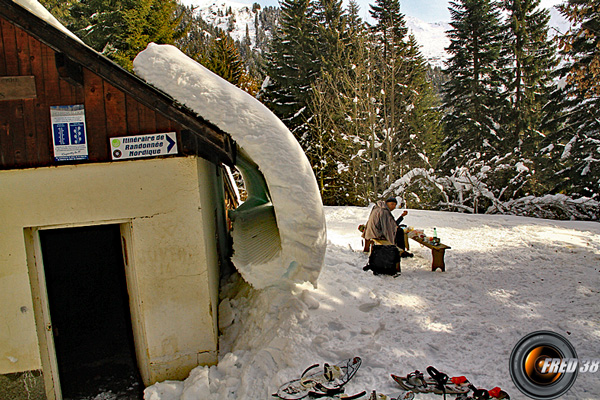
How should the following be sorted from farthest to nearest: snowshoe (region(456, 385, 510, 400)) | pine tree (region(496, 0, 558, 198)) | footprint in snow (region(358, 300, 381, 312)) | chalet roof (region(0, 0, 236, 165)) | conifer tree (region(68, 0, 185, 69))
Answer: pine tree (region(496, 0, 558, 198)) → conifer tree (region(68, 0, 185, 69)) → footprint in snow (region(358, 300, 381, 312)) → chalet roof (region(0, 0, 236, 165)) → snowshoe (region(456, 385, 510, 400))

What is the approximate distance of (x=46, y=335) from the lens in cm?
404

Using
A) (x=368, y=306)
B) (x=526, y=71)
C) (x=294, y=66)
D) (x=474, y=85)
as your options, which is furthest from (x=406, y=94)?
(x=368, y=306)

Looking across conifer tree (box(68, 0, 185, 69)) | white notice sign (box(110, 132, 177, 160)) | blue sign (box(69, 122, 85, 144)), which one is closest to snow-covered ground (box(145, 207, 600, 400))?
white notice sign (box(110, 132, 177, 160))

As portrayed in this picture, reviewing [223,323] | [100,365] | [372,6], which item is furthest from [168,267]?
[372,6]

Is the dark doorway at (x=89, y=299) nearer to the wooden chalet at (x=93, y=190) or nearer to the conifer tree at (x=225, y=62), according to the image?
the wooden chalet at (x=93, y=190)

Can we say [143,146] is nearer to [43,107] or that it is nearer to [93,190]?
[93,190]

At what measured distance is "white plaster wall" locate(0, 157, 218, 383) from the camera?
3844mm

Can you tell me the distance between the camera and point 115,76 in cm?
394

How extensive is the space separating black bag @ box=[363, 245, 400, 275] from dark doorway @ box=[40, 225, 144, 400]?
4257 millimetres

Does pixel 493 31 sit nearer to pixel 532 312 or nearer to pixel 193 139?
pixel 532 312

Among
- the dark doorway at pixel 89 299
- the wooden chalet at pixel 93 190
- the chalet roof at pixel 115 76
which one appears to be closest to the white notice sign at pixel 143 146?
the wooden chalet at pixel 93 190

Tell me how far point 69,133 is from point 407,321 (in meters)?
4.77

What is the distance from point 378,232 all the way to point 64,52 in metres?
5.79

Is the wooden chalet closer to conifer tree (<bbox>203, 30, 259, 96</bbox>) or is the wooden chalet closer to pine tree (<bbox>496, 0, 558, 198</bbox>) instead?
conifer tree (<bbox>203, 30, 259, 96</bbox>)
